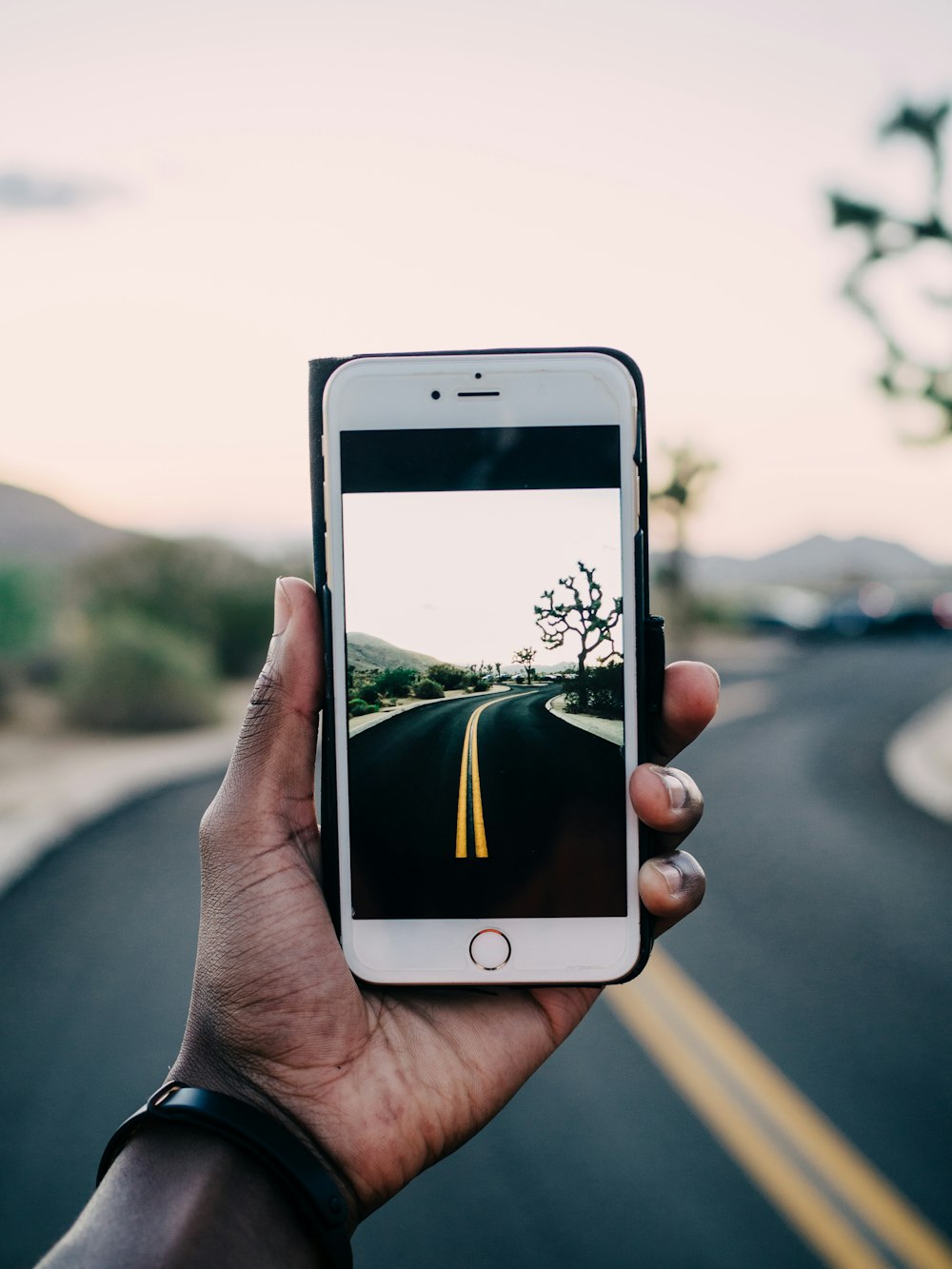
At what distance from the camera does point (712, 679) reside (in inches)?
89.9

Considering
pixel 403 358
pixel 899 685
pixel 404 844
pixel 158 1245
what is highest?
pixel 403 358

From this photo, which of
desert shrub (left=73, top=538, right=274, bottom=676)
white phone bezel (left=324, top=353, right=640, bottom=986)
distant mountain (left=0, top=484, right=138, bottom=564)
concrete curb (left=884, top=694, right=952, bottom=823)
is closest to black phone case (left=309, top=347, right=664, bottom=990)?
white phone bezel (left=324, top=353, right=640, bottom=986)

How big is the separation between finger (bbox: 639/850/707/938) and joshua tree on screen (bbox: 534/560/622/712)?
0.37 meters

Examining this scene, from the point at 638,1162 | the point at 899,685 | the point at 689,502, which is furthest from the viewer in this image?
the point at 689,502

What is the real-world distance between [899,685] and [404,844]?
19.5 meters

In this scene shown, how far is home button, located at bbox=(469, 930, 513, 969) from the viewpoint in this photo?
222 cm

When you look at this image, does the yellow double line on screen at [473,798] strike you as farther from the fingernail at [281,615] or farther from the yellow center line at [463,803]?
the fingernail at [281,615]

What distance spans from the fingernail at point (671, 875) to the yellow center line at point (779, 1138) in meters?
1.68

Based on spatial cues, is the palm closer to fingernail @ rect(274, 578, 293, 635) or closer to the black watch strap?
the black watch strap

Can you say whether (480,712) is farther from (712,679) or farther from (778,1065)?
(778,1065)

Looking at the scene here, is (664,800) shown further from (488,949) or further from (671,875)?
(488,949)

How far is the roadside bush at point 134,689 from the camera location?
48.8 feet

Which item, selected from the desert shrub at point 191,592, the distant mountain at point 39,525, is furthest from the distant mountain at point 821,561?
the desert shrub at point 191,592

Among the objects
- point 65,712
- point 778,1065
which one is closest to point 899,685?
point 65,712
